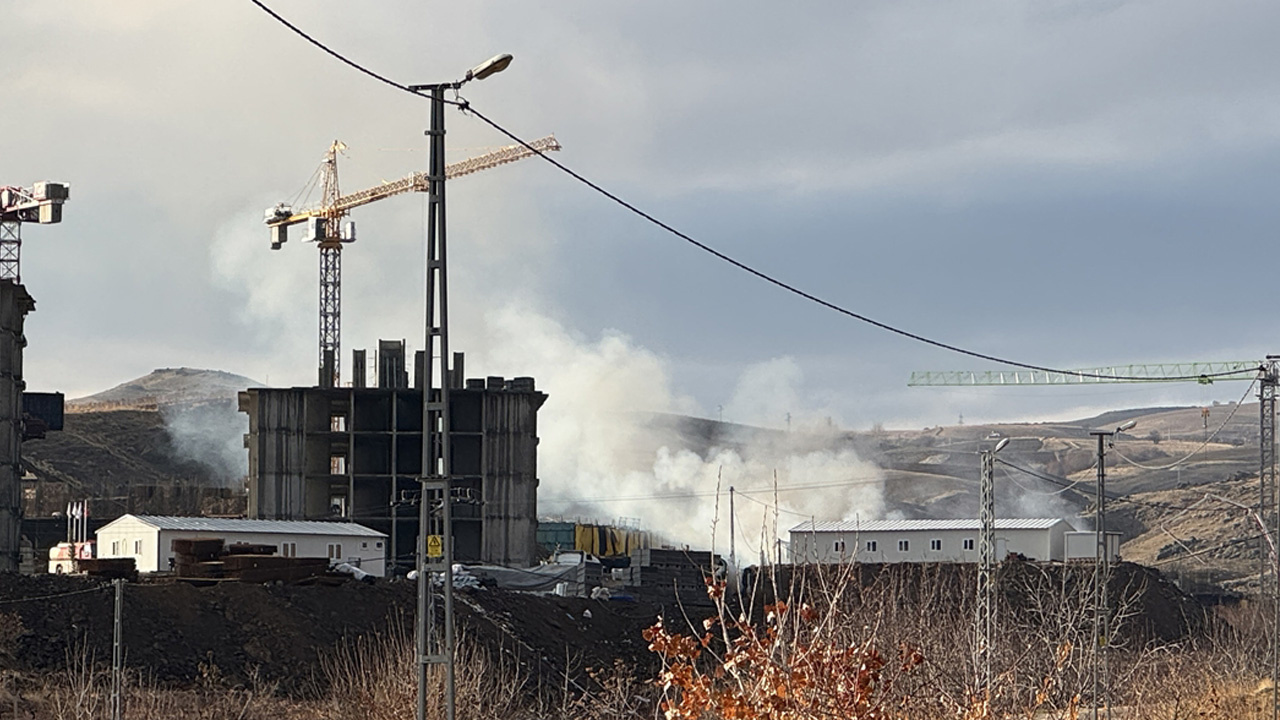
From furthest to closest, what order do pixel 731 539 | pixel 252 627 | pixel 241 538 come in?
pixel 241 538 < pixel 731 539 < pixel 252 627

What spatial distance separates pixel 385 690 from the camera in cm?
4556

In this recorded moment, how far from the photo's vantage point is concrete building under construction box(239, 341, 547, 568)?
100 meters

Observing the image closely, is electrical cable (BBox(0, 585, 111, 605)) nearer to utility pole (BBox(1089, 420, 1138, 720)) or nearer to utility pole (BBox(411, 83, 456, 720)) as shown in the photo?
utility pole (BBox(1089, 420, 1138, 720))

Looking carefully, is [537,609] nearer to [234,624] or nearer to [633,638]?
[633,638]

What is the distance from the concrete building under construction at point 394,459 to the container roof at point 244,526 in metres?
10.5

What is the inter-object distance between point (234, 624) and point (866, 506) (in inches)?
4558

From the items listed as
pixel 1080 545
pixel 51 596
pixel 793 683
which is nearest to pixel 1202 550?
pixel 1080 545

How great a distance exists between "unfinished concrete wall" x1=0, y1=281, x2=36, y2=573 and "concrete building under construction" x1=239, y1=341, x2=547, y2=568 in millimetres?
13504

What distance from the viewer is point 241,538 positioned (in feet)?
267

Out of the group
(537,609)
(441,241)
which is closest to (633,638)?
(537,609)

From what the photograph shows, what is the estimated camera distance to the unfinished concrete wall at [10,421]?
91.8m

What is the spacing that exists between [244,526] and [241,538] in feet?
5.14

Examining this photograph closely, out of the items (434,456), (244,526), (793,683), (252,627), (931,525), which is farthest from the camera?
(931,525)

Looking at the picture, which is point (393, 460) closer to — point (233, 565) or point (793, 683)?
point (233, 565)
